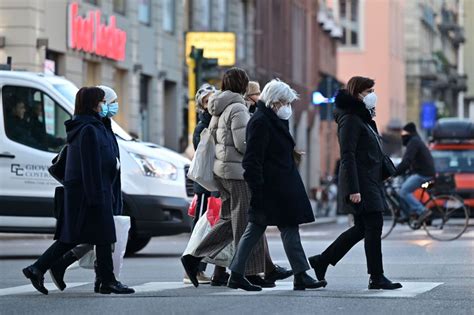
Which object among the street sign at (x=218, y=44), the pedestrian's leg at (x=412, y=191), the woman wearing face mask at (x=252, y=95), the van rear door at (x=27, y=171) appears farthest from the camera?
the street sign at (x=218, y=44)

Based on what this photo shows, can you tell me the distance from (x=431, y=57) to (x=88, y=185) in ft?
272

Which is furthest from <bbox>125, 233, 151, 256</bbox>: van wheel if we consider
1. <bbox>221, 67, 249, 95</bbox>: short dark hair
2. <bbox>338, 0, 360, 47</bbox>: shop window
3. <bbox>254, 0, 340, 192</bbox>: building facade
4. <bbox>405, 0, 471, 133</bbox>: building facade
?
<bbox>405, 0, 471, 133</bbox>: building facade

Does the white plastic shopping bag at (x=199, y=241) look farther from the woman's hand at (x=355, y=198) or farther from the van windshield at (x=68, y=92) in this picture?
the van windshield at (x=68, y=92)

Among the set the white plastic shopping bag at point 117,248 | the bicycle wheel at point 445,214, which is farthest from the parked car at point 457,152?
the white plastic shopping bag at point 117,248

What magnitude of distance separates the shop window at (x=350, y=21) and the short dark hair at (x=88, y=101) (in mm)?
67395

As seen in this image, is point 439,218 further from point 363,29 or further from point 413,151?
point 363,29

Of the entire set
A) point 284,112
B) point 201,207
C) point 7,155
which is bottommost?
point 201,207

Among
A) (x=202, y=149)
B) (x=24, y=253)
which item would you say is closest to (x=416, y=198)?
(x=24, y=253)

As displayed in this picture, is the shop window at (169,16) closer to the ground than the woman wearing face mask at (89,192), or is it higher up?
higher up

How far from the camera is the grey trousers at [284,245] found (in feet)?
42.9

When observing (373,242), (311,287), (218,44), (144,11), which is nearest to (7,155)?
(311,287)

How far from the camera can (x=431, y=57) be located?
310 ft

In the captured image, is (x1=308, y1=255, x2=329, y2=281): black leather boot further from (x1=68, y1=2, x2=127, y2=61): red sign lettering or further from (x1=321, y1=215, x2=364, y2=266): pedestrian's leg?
(x1=68, y1=2, x2=127, y2=61): red sign lettering

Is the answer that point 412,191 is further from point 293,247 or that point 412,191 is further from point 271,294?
point 271,294
